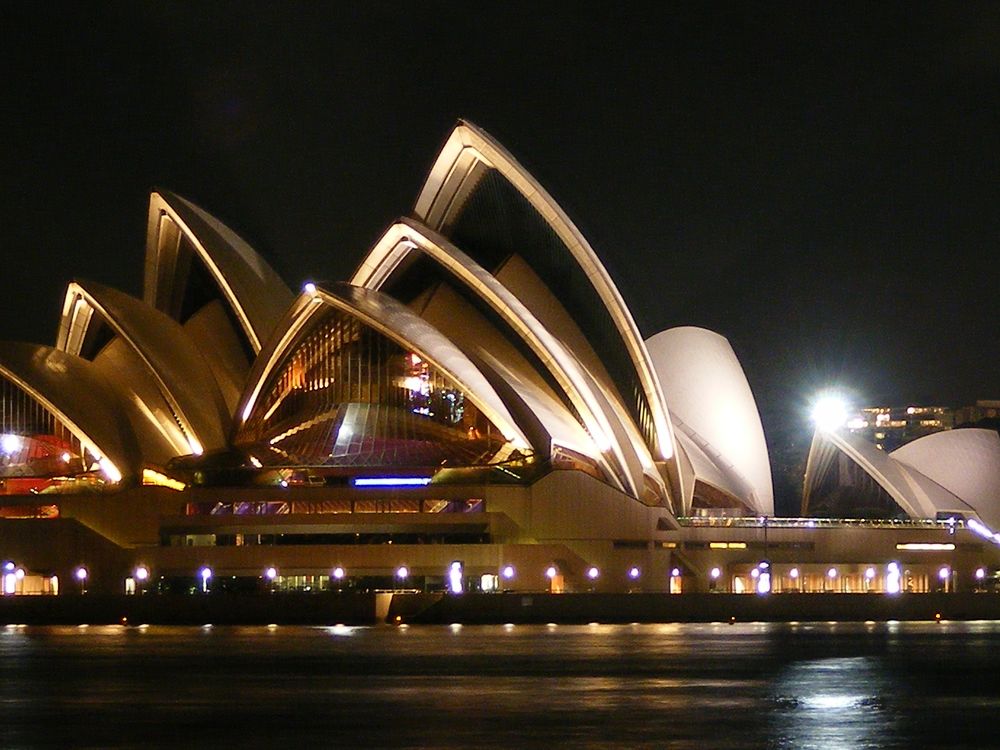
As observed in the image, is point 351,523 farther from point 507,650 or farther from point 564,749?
point 564,749

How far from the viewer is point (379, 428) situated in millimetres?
61969

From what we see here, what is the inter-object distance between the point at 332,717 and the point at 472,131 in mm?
38025

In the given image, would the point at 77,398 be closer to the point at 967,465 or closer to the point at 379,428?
the point at 379,428

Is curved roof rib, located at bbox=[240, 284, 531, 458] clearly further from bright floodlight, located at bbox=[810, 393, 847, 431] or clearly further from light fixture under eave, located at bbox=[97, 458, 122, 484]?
bright floodlight, located at bbox=[810, 393, 847, 431]

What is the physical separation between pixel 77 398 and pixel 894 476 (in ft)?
109

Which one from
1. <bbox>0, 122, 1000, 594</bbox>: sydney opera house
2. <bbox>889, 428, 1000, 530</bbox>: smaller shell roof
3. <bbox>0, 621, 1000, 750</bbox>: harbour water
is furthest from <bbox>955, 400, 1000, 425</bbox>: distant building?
<bbox>0, 621, 1000, 750</bbox>: harbour water

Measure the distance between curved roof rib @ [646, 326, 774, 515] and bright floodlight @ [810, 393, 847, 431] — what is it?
11.6ft

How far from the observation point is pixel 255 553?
59.9 metres

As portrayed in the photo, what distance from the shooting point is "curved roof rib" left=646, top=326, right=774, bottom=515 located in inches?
2741

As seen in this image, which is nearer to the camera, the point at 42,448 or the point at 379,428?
the point at 379,428

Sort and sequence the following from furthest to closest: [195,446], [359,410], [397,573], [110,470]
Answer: [195,446] → [359,410] → [110,470] → [397,573]

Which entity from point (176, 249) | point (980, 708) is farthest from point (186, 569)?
point (980, 708)

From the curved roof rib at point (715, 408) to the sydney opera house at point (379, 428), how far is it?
3.14 meters

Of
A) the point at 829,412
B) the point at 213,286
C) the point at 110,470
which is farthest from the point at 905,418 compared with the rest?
the point at 110,470
